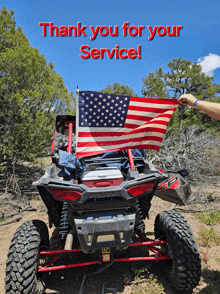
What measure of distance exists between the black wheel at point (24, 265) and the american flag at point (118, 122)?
1.19m

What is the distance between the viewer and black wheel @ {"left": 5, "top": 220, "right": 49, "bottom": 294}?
87.7 inches

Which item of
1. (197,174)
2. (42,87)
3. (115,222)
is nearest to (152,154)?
(197,174)

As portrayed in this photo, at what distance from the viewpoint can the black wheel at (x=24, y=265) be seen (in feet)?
7.30

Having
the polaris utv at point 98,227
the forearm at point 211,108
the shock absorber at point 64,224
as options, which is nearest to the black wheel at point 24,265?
the polaris utv at point 98,227

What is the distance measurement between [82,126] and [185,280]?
2374mm

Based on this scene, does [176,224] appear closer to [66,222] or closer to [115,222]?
[115,222]

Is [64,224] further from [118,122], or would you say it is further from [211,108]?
[211,108]

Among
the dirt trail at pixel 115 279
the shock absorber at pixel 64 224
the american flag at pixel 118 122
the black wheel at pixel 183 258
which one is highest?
the american flag at pixel 118 122

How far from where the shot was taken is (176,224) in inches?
107

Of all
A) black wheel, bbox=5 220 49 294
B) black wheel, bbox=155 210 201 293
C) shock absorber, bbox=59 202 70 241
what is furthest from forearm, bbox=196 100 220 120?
black wheel, bbox=5 220 49 294

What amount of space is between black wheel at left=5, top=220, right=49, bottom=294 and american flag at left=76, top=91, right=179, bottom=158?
3.89 feet

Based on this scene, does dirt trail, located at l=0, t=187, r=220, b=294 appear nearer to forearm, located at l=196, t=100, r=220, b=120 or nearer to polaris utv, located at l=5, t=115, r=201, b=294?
polaris utv, located at l=5, t=115, r=201, b=294

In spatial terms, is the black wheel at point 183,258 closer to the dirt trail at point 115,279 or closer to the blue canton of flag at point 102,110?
the dirt trail at point 115,279

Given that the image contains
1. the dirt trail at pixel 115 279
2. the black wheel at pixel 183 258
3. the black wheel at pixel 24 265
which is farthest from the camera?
the dirt trail at pixel 115 279
